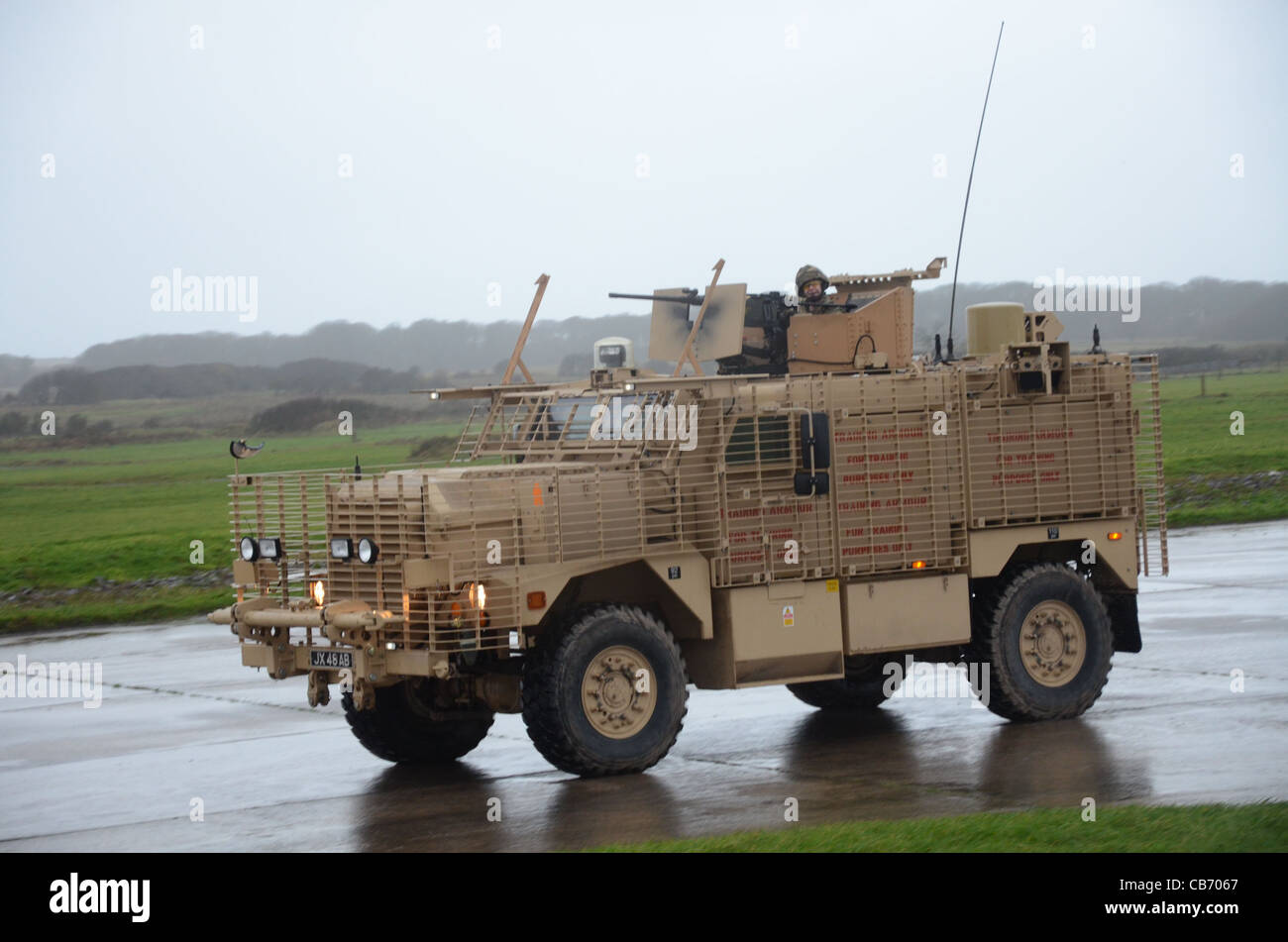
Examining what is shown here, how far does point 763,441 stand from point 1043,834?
4.03m

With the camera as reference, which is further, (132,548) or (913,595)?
(132,548)

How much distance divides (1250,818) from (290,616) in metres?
6.09

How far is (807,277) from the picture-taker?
1469 cm

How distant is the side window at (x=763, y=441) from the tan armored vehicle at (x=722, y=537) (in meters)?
0.02

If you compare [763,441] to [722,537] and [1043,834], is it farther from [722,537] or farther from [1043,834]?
[1043,834]

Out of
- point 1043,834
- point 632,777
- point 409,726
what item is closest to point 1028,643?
point 632,777

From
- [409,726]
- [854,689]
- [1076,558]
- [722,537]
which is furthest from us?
[854,689]

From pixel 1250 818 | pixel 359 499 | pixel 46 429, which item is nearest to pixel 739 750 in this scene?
pixel 359 499

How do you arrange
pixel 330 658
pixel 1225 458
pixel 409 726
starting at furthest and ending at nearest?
pixel 1225 458 → pixel 409 726 → pixel 330 658

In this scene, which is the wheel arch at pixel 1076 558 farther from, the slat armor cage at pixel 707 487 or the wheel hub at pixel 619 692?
the wheel hub at pixel 619 692

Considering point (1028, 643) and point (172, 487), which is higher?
point (172, 487)

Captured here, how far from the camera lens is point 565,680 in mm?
11555

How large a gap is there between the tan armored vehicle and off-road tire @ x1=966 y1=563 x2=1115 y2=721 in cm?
2

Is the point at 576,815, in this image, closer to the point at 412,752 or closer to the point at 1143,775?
the point at 412,752
